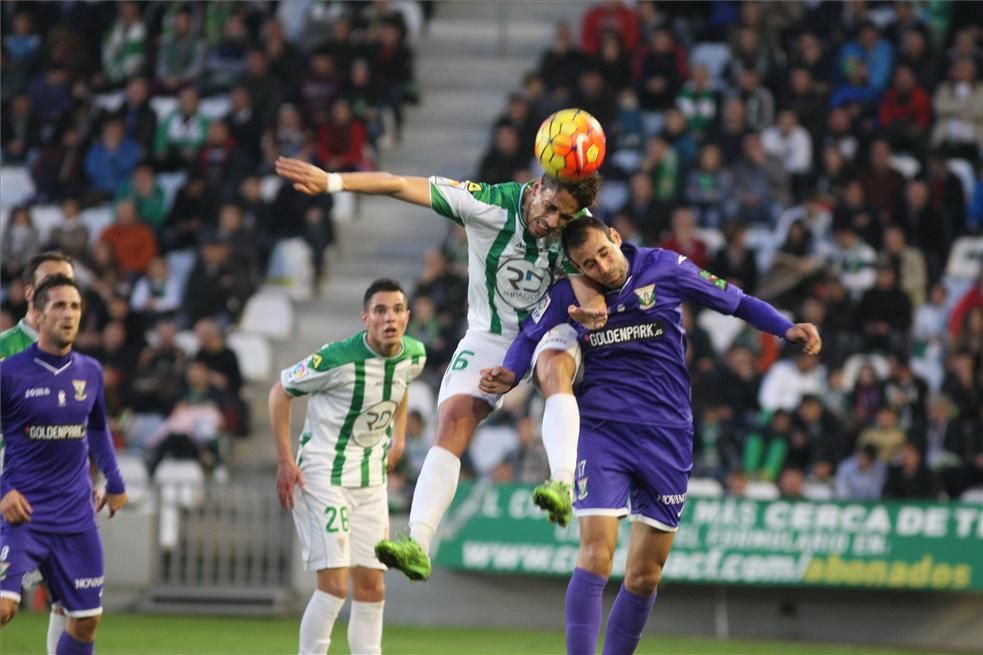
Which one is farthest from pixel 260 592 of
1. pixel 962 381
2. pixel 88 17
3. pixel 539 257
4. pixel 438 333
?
pixel 88 17

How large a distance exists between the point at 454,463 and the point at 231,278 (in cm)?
978

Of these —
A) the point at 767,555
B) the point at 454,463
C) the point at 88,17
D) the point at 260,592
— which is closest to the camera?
the point at 454,463

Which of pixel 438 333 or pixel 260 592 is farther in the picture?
pixel 438 333

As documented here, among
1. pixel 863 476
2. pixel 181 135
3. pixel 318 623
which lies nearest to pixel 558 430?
pixel 318 623

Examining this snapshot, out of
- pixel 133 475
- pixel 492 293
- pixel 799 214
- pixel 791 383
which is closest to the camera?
pixel 492 293

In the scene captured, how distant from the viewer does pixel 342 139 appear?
19.2 metres

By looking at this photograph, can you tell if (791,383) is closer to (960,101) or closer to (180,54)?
(960,101)

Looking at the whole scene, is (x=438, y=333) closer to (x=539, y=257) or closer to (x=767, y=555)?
(x=767, y=555)

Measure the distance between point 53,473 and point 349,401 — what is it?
70.8 inches

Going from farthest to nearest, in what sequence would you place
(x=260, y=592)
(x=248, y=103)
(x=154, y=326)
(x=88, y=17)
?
(x=88, y=17)
(x=248, y=103)
(x=154, y=326)
(x=260, y=592)

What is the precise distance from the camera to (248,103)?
19.9 m

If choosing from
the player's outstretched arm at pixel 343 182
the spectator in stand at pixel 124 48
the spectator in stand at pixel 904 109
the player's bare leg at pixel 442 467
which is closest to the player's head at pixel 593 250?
the player's outstretched arm at pixel 343 182

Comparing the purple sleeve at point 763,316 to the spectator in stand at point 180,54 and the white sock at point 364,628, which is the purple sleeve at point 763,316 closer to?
the white sock at point 364,628

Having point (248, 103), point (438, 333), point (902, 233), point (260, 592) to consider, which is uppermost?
point (248, 103)
